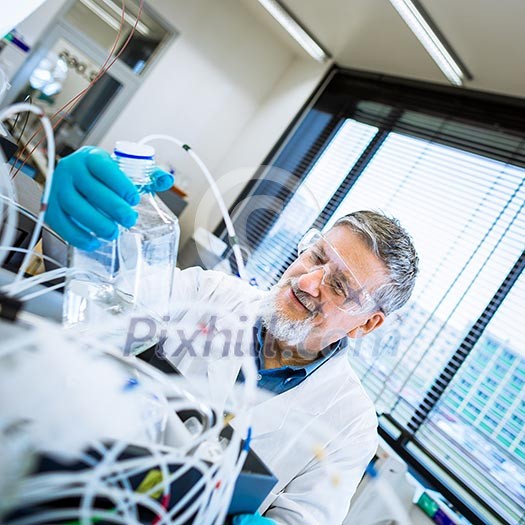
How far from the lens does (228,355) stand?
809 millimetres

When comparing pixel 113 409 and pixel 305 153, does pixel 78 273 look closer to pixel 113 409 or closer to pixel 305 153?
pixel 113 409

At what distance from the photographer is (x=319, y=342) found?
1317 millimetres

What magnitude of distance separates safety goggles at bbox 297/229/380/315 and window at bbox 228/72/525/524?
668 mm

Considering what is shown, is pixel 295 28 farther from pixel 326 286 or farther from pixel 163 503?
pixel 163 503

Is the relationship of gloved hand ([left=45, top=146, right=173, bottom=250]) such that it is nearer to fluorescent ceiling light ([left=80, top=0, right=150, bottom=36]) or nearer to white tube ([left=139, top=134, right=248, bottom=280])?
white tube ([left=139, top=134, right=248, bottom=280])

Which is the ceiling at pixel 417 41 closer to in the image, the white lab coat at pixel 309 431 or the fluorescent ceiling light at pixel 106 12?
the fluorescent ceiling light at pixel 106 12

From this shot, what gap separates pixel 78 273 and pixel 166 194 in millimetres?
3206

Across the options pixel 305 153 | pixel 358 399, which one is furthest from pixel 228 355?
pixel 305 153

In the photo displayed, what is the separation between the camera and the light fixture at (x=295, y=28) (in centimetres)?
329

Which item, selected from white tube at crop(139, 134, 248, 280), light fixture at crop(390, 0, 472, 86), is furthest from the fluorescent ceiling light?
white tube at crop(139, 134, 248, 280)

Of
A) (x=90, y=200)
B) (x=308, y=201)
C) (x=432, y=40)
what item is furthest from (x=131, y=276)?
(x=308, y=201)

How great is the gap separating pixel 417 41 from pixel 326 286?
2314 mm

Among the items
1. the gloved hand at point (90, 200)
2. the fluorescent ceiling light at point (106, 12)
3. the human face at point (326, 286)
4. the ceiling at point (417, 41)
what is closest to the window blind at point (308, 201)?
the ceiling at point (417, 41)

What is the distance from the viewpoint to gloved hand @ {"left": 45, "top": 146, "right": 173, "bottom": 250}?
60 centimetres
